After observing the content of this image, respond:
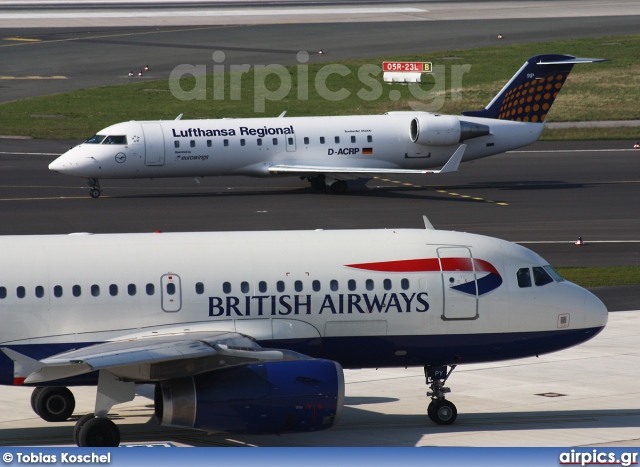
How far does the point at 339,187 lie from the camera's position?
200 feet

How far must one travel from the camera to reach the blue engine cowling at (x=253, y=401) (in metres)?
22.2

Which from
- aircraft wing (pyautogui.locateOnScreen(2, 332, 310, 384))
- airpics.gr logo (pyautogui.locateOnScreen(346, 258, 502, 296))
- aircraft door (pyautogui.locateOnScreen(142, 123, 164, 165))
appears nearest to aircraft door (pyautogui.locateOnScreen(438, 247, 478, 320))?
airpics.gr logo (pyautogui.locateOnScreen(346, 258, 502, 296))

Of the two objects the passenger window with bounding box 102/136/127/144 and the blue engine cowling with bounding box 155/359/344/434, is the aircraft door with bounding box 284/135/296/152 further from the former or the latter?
the blue engine cowling with bounding box 155/359/344/434

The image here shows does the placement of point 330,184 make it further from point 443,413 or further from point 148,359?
point 148,359

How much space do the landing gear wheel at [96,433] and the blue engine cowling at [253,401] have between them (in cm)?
113

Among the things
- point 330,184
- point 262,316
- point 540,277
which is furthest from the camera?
point 330,184

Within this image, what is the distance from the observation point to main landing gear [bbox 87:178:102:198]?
59.4 m

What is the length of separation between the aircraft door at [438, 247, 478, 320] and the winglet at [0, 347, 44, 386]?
848 cm

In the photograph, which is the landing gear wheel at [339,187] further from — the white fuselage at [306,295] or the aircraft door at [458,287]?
the aircraft door at [458,287]

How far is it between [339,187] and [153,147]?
9608 mm

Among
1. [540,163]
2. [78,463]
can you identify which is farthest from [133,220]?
[78,463]

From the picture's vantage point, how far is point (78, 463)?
18141mm

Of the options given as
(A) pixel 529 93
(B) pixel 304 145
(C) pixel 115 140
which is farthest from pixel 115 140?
(A) pixel 529 93

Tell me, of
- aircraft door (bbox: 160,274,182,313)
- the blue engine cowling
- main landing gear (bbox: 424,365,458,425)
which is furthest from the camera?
main landing gear (bbox: 424,365,458,425)
